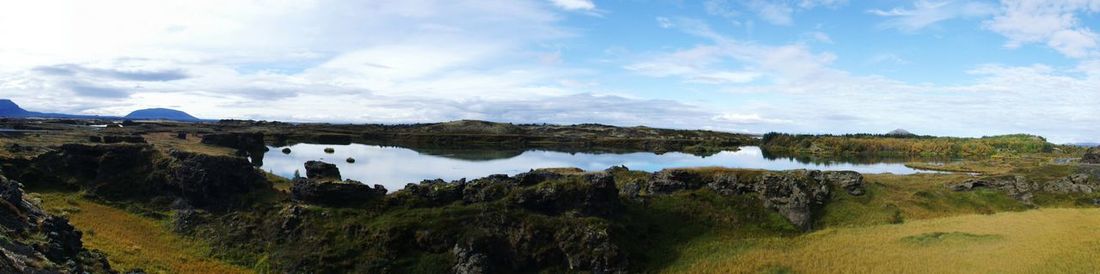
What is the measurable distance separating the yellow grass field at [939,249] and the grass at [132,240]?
31088 millimetres

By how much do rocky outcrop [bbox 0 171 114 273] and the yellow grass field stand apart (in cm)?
3171

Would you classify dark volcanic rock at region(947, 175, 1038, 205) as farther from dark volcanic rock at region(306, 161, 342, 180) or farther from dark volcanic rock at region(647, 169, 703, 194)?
dark volcanic rock at region(306, 161, 342, 180)

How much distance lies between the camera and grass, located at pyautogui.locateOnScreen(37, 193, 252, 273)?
36281 mm

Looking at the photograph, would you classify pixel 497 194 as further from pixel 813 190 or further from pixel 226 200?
pixel 813 190

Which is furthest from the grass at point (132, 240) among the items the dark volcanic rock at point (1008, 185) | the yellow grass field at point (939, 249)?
the dark volcanic rock at point (1008, 185)

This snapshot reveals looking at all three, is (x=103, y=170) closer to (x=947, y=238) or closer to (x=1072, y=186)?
(x=947, y=238)

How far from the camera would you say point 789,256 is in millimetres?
39500

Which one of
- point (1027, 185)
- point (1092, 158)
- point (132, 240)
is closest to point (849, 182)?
point (1027, 185)

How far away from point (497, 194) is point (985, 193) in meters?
46.7

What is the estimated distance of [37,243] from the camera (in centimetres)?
2631

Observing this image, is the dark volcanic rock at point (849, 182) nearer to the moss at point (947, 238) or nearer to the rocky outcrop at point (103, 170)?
the moss at point (947, 238)

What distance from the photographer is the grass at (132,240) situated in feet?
119

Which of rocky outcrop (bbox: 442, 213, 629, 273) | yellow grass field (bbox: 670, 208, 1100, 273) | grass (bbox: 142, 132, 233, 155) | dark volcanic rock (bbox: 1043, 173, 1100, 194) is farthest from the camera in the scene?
grass (bbox: 142, 132, 233, 155)

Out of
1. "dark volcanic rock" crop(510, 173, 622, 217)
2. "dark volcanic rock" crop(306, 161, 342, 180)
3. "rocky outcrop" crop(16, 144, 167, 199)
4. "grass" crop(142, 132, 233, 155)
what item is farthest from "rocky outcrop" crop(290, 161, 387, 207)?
"grass" crop(142, 132, 233, 155)
